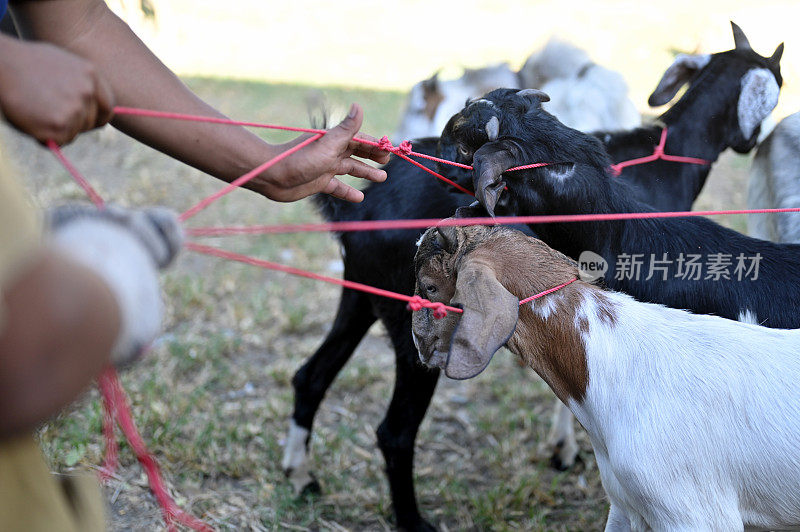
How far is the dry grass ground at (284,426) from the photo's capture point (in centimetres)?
312

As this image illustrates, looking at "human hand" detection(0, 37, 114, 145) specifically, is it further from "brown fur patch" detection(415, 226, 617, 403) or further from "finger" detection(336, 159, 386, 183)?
"brown fur patch" detection(415, 226, 617, 403)

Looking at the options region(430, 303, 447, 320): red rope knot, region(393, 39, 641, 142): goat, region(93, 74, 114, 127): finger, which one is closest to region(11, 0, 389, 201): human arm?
region(93, 74, 114, 127): finger

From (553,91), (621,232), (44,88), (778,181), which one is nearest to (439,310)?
(621,232)

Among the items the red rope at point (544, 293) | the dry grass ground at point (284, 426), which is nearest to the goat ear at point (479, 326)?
the red rope at point (544, 293)

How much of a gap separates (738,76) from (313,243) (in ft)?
10.4

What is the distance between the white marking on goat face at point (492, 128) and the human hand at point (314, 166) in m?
0.49

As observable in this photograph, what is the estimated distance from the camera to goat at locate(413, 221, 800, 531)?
2.05 meters

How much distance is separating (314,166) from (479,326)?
669mm

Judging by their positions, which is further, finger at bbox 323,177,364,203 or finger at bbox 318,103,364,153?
finger at bbox 323,177,364,203

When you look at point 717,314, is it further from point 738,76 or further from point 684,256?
point 738,76

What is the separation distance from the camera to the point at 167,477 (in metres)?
3.17

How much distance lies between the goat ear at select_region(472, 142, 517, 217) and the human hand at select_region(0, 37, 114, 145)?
120 cm

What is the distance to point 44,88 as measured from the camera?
1.53 metres

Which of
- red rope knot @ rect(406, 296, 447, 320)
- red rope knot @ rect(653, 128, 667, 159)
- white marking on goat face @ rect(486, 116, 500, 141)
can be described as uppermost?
red rope knot @ rect(653, 128, 667, 159)
